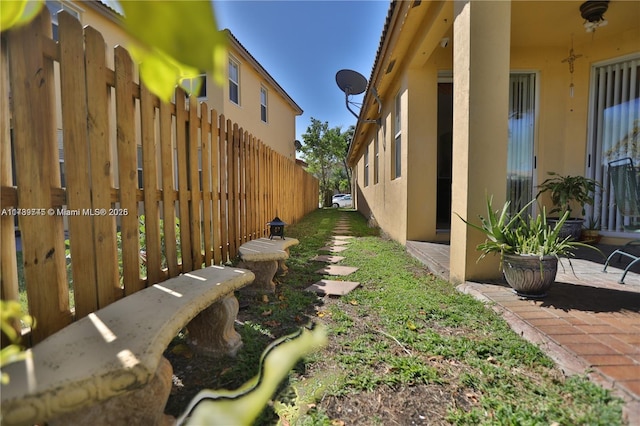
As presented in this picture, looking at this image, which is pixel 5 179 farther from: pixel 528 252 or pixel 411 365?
pixel 528 252

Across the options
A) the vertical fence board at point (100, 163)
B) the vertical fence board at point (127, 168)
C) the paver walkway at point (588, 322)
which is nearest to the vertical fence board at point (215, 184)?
the vertical fence board at point (127, 168)

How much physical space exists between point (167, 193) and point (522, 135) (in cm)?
527

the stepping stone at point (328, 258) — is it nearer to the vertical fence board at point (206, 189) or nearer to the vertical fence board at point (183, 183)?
the vertical fence board at point (206, 189)

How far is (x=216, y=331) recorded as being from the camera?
2.07 meters

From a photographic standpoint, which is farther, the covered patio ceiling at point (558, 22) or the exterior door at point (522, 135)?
the exterior door at point (522, 135)

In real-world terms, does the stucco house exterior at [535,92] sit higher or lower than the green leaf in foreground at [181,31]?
higher

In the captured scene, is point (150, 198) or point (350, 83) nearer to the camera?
point (150, 198)

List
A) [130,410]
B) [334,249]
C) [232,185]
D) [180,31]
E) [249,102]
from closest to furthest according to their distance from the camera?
[180,31] → [130,410] → [232,185] → [334,249] → [249,102]

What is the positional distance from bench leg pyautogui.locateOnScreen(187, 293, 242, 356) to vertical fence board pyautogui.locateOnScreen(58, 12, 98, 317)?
62cm

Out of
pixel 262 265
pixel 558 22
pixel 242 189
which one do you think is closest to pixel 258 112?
pixel 242 189

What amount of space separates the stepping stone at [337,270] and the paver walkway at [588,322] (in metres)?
1.38

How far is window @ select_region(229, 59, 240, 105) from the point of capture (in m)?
10.6

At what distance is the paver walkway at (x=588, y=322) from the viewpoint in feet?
5.23

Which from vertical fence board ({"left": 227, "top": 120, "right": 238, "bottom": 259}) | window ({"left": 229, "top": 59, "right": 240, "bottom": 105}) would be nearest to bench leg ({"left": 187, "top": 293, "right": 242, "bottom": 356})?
vertical fence board ({"left": 227, "top": 120, "right": 238, "bottom": 259})
